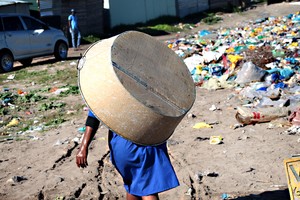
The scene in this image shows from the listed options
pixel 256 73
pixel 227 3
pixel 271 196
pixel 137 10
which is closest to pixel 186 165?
pixel 271 196

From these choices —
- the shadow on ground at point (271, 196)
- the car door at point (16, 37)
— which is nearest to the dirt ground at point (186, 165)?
the shadow on ground at point (271, 196)

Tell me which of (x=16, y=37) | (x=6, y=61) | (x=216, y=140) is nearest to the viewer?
(x=216, y=140)

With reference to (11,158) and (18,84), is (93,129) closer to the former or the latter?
(11,158)

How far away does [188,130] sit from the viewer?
7.77m

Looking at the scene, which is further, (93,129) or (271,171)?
(271,171)

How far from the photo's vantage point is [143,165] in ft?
12.8

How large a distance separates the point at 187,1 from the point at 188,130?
2468cm

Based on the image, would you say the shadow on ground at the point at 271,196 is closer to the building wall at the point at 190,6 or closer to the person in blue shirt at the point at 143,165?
the person in blue shirt at the point at 143,165

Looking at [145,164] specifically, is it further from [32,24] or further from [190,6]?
[190,6]

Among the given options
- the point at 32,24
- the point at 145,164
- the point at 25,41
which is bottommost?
the point at 25,41

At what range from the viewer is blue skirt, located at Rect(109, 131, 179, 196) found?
12.6ft

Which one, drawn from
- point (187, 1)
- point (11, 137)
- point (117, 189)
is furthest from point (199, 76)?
point (187, 1)

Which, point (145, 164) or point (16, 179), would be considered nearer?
point (145, 164)

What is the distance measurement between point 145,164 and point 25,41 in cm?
1321
